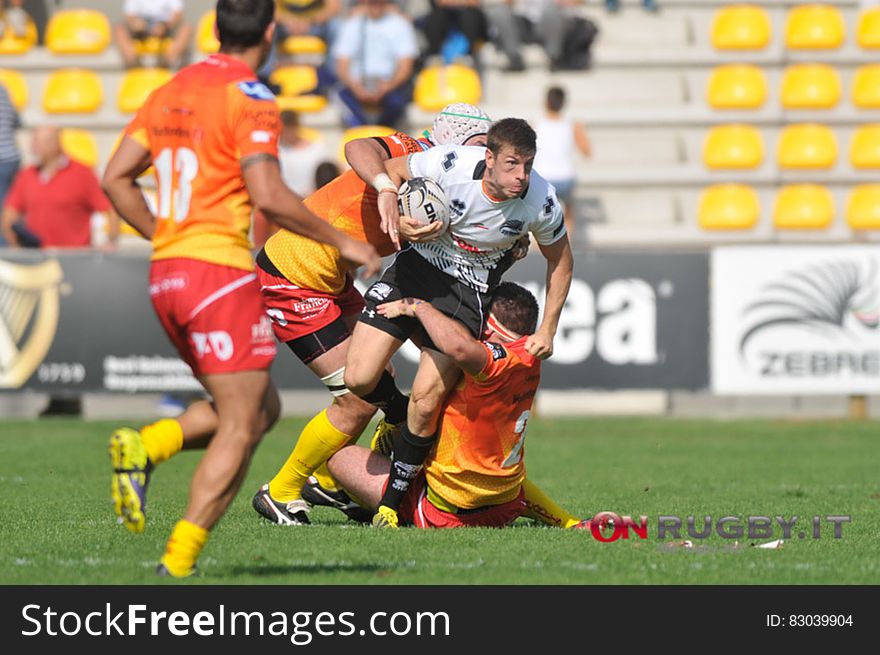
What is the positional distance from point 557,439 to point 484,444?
629 cm

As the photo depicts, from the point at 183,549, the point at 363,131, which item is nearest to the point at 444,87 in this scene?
the point at 363,131

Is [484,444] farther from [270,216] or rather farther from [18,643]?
[18,643]

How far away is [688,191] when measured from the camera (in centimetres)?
1941

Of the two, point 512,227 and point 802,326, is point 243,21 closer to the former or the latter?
point 512,227

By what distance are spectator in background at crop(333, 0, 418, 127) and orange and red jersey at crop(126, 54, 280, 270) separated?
12.5 m

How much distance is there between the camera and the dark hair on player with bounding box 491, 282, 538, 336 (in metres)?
7.78

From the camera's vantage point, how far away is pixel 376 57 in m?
18.3

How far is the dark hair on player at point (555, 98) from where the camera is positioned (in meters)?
17.5

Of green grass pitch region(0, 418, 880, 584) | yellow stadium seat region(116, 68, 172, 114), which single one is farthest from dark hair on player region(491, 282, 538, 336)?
yellow stadium seat region(116, 68, 172, 114)

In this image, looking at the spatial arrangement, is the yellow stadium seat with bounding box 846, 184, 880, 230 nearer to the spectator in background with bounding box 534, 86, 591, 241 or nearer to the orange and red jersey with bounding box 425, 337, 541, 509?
the spectator in background with bounding box 534, 86, 591, 241

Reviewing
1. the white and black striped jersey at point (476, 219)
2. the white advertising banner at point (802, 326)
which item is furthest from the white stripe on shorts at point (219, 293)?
the white advertising banner at point (802, 326)

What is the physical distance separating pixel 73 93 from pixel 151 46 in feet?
3.88

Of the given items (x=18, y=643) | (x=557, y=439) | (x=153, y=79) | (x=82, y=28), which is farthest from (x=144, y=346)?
(x=18, y=643)

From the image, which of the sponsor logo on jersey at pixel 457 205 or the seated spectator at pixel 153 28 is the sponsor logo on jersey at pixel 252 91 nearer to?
the sponsor logo on jersey at pixel 457 205
